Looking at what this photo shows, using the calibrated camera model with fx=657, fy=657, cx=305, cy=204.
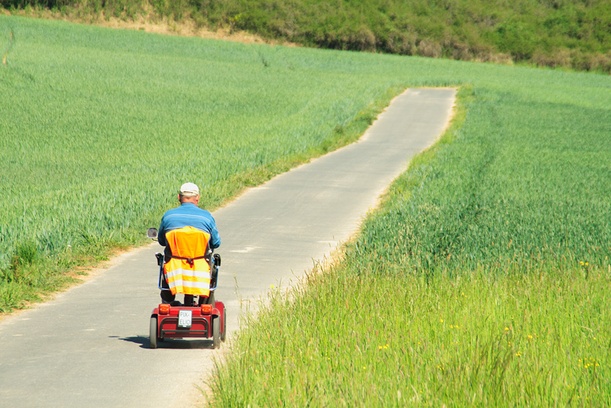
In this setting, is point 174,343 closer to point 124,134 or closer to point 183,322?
point 183,322

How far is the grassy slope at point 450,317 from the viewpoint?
13.7 ft

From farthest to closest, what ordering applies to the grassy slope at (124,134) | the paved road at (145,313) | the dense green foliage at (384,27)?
the dense green foliage at (384,27) → the grassy slope at (124,134) → the paved road at (145,313)

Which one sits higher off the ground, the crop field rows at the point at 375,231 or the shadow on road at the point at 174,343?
the crop field rows at the point at 375,231

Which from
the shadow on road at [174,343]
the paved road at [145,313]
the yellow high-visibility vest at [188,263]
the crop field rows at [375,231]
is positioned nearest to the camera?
the crop field rows at [375,231]

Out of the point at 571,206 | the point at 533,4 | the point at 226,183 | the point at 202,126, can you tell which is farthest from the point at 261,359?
the point at 533,4

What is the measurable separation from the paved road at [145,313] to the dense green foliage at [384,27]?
248 feet

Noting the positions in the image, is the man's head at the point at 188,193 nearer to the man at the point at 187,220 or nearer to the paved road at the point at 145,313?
the man at the point at 187,220

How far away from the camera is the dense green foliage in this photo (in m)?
88.9

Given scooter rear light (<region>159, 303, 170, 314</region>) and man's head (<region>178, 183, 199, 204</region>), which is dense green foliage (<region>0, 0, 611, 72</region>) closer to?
man's head (<region>178, 183, 199, 204</region>)

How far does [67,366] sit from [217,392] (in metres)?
1.92

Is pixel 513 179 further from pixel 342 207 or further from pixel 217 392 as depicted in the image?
pixel 217 392

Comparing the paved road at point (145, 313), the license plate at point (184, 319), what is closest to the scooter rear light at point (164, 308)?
the license plate at point (184, 319)

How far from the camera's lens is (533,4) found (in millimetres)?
123625

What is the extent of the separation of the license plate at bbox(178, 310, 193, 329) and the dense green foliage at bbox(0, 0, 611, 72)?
3279 inches
